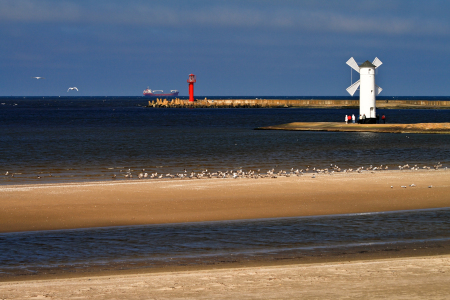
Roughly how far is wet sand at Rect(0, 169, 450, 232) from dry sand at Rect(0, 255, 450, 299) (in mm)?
4673

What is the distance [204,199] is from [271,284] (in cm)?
801

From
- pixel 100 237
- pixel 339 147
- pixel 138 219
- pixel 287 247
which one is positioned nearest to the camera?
pixel 287 247

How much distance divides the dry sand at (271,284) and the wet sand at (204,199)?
467 cm

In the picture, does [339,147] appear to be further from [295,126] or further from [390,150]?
[295,126]

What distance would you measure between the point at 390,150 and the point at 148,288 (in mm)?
30113

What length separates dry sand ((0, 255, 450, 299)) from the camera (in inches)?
286

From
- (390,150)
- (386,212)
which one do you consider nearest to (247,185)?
(386,212)

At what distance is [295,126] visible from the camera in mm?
58719
